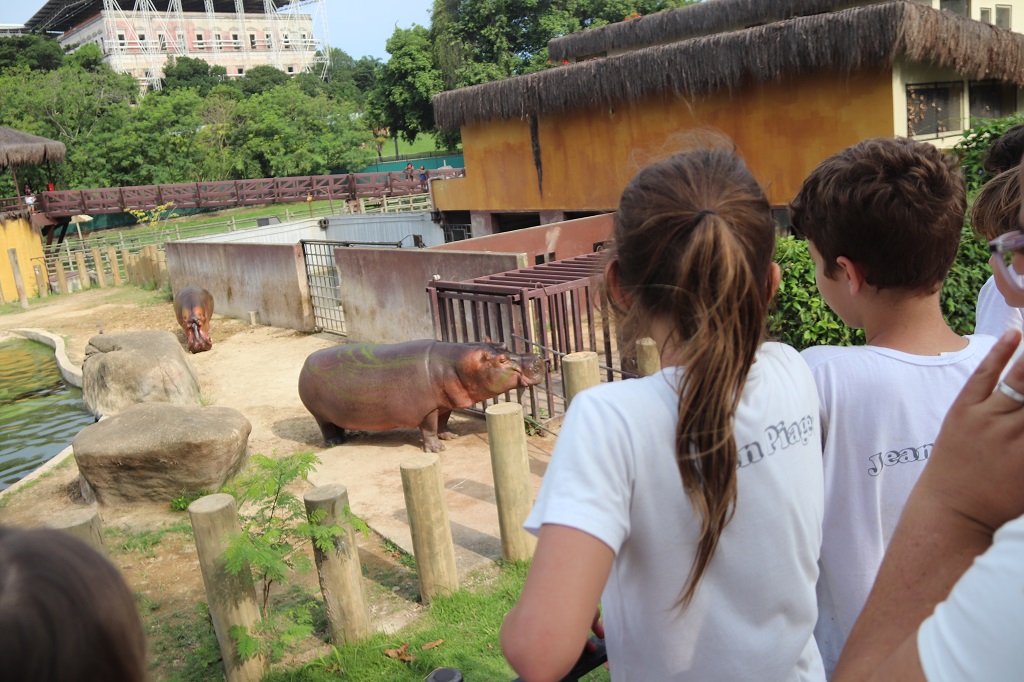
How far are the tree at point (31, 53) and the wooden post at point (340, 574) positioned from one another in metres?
54.6

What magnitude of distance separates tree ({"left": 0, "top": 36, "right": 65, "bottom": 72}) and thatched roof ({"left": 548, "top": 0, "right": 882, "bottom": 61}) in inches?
1718

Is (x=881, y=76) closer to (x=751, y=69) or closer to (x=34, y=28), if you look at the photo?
(x=751, y=69)

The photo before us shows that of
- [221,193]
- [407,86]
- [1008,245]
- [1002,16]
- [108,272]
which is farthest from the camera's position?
[407,86]

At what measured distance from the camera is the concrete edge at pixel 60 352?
11481 mm

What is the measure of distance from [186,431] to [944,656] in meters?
5.67

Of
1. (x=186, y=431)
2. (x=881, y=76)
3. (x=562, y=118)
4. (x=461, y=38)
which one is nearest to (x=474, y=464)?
(x=186, y=431)

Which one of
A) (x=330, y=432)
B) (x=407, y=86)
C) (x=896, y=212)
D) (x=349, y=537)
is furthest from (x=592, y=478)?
(x=407, y=86)

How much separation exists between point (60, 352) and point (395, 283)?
645 cm

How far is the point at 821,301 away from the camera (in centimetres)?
555

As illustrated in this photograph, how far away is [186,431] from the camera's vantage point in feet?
19.0

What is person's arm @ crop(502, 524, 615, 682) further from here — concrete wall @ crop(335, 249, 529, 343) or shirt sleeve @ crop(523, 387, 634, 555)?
concrete wall @ crop(335, 249, 529, 343)

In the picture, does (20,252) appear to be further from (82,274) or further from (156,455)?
(156,455)

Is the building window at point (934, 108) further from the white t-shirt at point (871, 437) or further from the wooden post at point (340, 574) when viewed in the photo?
the white t-shirt at point (871, 437)

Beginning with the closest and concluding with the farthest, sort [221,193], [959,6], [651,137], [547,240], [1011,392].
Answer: [1011,392]
[547,240]
[651,137]
[959,6]
[221,193]
